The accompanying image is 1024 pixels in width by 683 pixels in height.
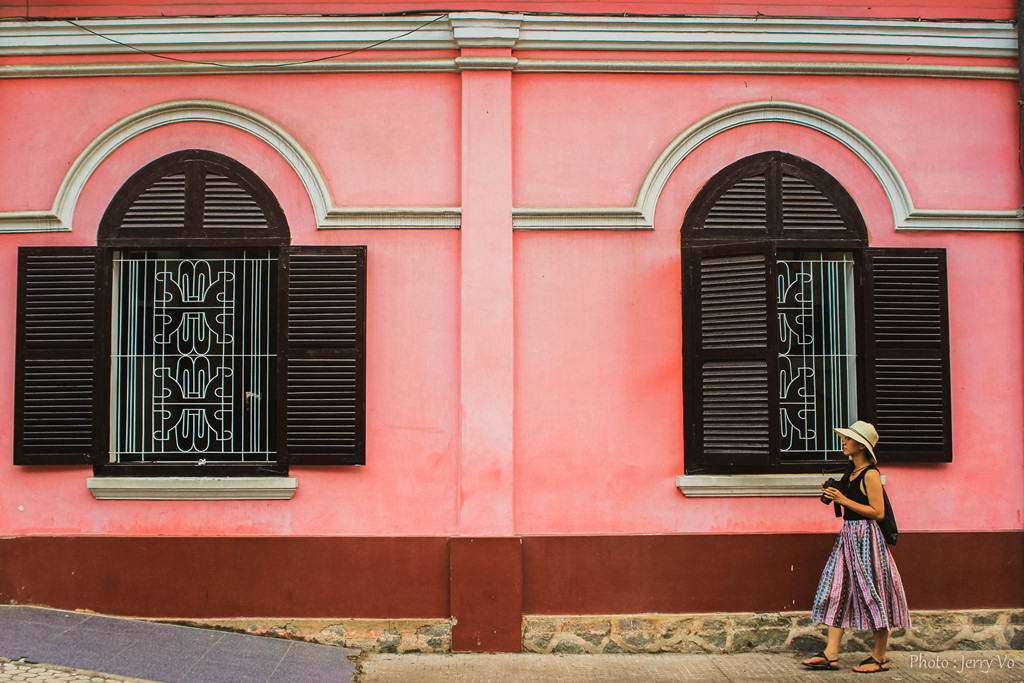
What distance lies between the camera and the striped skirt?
14.9 ft

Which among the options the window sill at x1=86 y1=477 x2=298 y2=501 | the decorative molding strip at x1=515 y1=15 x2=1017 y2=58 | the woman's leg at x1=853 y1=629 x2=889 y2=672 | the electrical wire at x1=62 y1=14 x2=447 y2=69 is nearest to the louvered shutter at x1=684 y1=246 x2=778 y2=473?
the woman's leg at x1=853 y1=629 x2=889 y2=672

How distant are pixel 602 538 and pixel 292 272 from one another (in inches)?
107

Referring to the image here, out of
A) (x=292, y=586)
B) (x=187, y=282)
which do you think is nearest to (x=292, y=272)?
(x=187, y=282)

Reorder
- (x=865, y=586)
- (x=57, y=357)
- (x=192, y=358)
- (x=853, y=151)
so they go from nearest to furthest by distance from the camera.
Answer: (x=865, y=586) < (x=57, y=357) < (x=192, y=358) < (x=853, y=151)

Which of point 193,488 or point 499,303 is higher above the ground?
point 499,303

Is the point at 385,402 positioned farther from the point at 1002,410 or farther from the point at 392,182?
the point at 1002,410

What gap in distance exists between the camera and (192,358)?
5273 mm

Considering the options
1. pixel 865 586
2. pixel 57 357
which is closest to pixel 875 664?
pixel 865 586

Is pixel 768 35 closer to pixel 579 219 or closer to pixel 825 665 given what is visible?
pixel 579 219

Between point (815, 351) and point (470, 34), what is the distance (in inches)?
126

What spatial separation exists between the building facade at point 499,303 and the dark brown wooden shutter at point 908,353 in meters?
0.03

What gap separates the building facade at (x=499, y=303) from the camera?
5.11 m

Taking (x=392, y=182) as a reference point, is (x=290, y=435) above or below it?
below

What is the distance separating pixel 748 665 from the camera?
4863 millimetres
